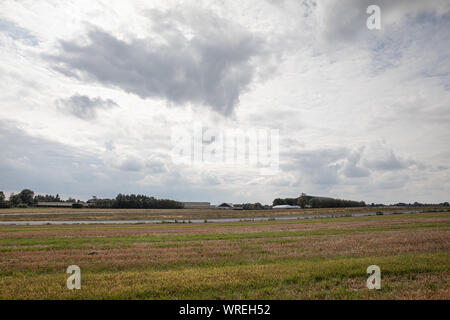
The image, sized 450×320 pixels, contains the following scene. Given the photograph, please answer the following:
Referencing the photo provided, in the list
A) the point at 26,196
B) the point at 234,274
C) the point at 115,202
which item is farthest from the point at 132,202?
the point at 234,274

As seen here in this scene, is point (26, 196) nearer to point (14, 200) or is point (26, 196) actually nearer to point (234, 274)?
point (14, 200)

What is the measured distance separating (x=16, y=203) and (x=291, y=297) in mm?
207335

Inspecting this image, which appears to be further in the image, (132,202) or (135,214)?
(132,202)

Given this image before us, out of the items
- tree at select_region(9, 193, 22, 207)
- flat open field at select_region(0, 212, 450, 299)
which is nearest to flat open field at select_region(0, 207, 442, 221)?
tree at select_region(9, 193, 22, 207)

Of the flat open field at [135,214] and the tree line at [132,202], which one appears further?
the tree line at [132,202]

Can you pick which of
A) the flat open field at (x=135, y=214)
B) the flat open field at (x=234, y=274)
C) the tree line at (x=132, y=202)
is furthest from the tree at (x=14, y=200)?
the flat open field at (x=234, y=274)

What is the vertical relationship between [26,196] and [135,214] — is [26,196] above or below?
above

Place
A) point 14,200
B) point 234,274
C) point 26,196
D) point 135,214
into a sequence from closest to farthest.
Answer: point 234,274 < point 135,214 < point 14,200 < point 26,196

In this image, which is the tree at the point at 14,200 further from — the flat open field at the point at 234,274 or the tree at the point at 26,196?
the flat open field at the point at 234,274

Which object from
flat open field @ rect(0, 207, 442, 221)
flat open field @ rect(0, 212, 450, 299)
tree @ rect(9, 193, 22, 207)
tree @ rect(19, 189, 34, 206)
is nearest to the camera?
flat open field @ rect(0, 212, 450, 299)

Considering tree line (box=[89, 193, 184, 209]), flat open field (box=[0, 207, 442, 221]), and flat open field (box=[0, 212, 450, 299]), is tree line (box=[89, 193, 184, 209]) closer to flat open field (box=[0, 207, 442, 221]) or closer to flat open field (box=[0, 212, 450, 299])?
flat open field (box=[0, 207, 442, 221])
